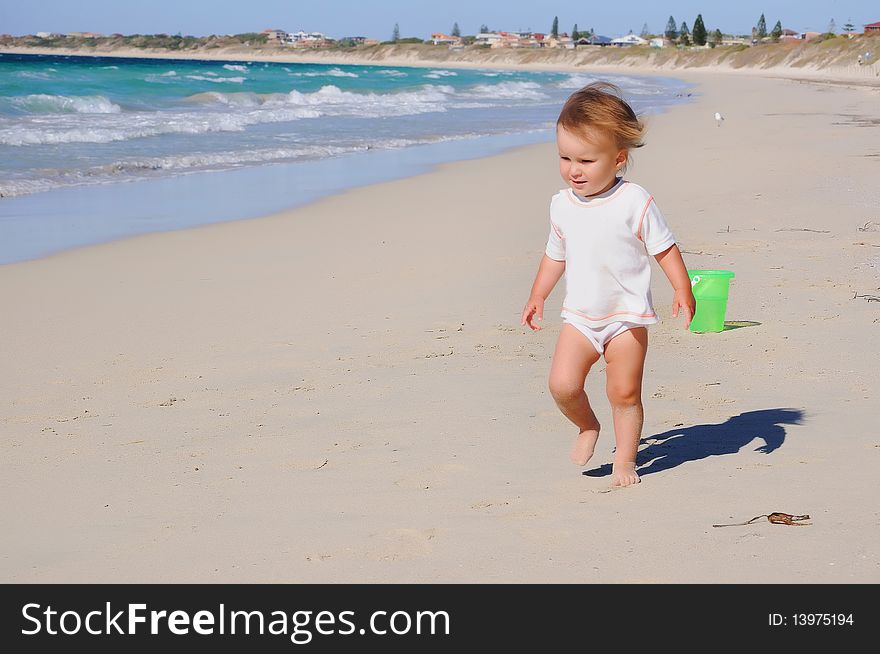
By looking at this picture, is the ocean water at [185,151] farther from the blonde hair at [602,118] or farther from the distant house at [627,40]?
the distant house at [627,40]

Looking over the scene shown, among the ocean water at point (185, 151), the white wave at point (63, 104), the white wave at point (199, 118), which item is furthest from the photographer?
the white wave at point (63, 104)

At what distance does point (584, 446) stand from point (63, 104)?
26.2m

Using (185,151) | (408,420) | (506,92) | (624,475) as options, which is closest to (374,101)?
(506,92)

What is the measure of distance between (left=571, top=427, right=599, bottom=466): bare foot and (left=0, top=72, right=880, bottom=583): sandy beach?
66 millimetres

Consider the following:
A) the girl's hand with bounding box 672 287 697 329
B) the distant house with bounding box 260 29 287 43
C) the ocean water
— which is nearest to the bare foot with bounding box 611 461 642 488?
the girl's hand with bounding box 672 287 697 329

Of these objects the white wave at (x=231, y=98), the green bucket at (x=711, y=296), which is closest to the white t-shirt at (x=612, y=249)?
the green bucket at (x=711, y=296)

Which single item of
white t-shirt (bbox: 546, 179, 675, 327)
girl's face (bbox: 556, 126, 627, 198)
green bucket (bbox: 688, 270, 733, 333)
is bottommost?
green bucket (bbox: 688, 270, 733, 333)

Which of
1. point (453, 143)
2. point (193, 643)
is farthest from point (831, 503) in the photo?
point (453, 143)

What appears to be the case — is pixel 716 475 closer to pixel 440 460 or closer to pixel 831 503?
pixel 831 503

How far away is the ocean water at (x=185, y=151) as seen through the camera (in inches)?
394

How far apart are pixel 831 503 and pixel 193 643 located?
1854 millimetres

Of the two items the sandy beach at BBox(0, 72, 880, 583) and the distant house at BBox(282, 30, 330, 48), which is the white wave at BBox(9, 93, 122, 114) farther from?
the distant house at BBox(282, 30, 330, 48)

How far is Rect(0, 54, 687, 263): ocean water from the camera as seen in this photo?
32.9 ft

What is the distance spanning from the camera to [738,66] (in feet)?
265
